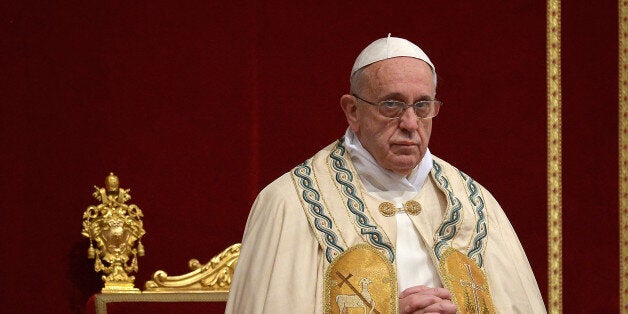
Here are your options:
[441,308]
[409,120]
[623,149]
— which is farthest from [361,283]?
[623,149]

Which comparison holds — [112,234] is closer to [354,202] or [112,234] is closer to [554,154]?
[354,202]

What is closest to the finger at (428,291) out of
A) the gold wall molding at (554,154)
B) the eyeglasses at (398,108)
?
the eyeglasses at (398,108)

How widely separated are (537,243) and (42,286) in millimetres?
1894

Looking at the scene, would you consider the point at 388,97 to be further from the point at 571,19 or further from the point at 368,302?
the point at 571,19

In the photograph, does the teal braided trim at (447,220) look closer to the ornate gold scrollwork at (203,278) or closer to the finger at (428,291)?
the finger at (428,291)

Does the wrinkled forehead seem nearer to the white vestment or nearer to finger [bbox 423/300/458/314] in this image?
the white vestment

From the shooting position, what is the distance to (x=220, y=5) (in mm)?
5383

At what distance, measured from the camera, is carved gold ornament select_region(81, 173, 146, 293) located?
513 cm

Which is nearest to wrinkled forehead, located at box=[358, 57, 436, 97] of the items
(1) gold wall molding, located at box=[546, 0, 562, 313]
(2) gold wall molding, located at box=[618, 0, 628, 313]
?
(1) gold wall molding, located at box=[546, 0, 562, 313]

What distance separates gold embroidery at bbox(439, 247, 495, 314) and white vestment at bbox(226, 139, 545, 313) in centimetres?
3

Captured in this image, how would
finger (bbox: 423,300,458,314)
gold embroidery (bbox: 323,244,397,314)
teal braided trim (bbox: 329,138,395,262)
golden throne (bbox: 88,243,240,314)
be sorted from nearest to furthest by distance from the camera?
finger (bbox: 423,300,458,314)
gold embroidery (bbox: 323,244,397,314)
teal braided trim (bbox: 329,138,395,262)
golden throne (bbox: 88,243,240,314)

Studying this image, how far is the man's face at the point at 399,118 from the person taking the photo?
3.96 m

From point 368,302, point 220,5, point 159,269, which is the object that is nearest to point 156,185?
point 159,269

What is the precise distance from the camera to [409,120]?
3.94 meters
